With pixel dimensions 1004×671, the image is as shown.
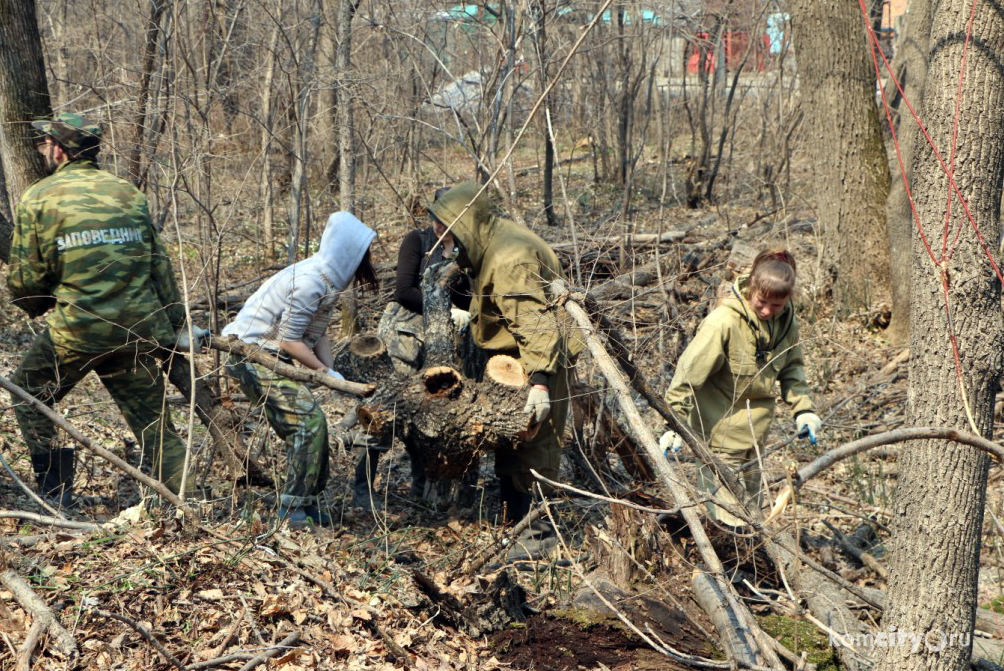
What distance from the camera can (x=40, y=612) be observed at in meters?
3.12

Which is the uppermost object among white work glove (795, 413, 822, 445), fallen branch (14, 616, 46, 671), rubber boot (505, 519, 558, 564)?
white work glove (795, 413, 822, 445)

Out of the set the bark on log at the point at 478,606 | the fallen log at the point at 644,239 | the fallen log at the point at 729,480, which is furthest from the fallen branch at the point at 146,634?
the fallen log at the point at 644,239

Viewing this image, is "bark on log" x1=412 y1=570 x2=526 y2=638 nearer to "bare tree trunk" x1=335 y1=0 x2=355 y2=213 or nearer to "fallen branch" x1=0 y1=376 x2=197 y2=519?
"fallen branch" x1=0 y1=376 x2=197 y2=519

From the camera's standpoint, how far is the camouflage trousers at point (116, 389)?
4551mm

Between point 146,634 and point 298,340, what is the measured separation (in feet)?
6.36

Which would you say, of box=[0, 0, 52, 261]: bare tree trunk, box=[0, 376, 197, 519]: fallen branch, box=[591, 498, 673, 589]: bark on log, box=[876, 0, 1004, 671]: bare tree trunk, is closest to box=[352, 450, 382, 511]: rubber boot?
box=[0, 376, 197, 519]: fallen branch

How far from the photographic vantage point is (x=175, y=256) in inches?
391

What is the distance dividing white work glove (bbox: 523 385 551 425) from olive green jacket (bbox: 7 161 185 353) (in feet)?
6.18

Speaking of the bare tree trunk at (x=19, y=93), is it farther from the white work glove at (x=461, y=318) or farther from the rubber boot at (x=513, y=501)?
the rubber boot at (x=513, y=501)

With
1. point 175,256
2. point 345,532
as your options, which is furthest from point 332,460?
point 175,256

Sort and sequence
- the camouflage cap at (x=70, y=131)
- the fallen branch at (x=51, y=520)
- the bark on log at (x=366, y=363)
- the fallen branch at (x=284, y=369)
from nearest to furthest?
the fallen branch at (x=51, y=520), the fallen branch at (x=284, y=369), the camouflage cap at (x=70, y=131), the bark on log at (x=366, y=363)

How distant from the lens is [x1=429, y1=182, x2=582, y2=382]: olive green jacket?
14.9ft

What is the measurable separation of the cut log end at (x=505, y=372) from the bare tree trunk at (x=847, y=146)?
4722 mm

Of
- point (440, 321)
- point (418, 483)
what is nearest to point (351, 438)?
point (418, 483)
